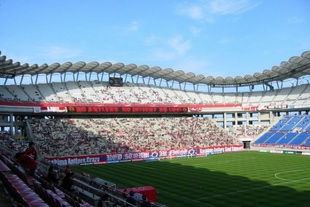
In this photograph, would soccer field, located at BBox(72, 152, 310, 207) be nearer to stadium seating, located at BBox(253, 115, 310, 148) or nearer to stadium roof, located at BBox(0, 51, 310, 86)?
stadium seating, located at BBox(253, 115, 310, 148)

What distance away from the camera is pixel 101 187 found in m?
20.5

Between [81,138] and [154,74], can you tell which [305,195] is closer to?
[81,138]

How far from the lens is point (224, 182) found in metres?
33.4

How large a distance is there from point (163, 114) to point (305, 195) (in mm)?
52732

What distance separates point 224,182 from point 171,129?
37343 millimetres

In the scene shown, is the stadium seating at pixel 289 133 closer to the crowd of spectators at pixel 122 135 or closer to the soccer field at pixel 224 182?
the crowd of spectators at pixel 122 135

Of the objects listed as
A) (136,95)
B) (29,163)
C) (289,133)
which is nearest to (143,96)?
(136,95)

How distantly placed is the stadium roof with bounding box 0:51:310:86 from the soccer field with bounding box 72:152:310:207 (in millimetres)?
25097

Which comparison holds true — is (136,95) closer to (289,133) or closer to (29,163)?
(289,133)

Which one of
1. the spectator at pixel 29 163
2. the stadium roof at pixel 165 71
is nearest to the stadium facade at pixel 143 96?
the stadium roof at pixel 165 71

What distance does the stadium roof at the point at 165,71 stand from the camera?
5984 cm

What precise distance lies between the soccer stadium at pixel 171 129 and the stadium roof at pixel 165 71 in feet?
0.68

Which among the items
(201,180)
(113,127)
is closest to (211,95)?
(113,127)

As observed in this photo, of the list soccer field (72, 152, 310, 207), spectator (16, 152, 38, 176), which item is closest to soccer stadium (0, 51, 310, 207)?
soccer field (72, 152, 310, 207)
